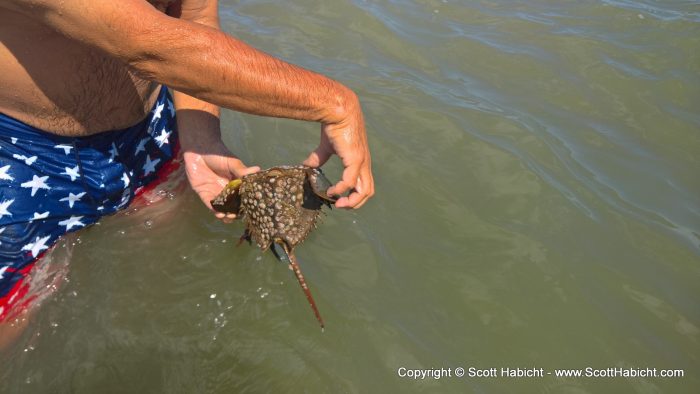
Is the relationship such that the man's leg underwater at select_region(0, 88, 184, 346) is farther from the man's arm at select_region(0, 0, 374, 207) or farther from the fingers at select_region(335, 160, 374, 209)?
the fingers at select_region(335, 160, 374, 209)

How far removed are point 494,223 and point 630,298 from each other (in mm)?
1019

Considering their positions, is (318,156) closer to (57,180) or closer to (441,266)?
(441,266)

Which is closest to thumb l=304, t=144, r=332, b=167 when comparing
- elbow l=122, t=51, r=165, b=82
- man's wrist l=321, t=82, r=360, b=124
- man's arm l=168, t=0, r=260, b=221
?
man's wrist l=321, t=82, r=360, b=124

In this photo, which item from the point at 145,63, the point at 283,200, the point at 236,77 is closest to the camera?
the point at 145,63

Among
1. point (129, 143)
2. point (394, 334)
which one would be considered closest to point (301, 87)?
point (129, 143)

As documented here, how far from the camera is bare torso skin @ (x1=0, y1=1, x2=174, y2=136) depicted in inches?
84.2

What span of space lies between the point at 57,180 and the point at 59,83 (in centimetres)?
57

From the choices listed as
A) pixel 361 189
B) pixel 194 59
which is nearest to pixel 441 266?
pixel 361 189

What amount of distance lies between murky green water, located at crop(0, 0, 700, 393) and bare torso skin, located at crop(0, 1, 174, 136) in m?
0.86

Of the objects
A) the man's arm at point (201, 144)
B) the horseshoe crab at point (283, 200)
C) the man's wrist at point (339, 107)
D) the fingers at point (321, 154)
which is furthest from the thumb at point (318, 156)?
the man's arm at point (201, 144)

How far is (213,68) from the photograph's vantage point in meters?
1.96

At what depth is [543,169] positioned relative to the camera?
4.22 m

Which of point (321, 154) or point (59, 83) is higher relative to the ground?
point (59, 83)

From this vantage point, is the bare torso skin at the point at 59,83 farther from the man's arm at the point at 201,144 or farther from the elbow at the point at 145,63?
the elbow at the point at 145,63
